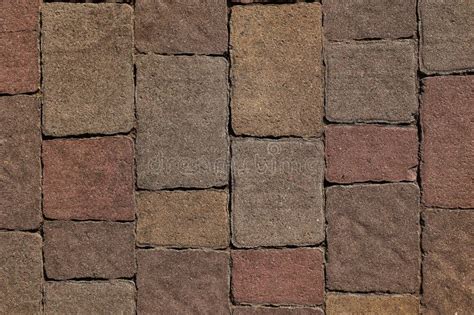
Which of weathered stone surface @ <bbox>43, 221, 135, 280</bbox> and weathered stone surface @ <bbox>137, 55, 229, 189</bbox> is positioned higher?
weathered stone surface @ <bbox>137, 55, 229, 189</bbox>

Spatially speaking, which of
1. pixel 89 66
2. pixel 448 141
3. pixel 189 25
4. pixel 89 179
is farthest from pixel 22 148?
pixel 448 141

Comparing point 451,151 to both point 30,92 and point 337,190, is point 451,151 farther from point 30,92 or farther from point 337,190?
point 30,92

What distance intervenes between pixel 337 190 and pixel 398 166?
26 centimetres

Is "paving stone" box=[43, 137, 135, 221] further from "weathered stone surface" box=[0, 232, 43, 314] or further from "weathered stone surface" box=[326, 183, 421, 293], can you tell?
"weathered stone surface" box=[326, 183, 421, 293]

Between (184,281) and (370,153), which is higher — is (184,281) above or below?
below

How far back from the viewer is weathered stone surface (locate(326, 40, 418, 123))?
2.46 m

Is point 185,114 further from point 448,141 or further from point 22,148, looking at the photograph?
point 448,141

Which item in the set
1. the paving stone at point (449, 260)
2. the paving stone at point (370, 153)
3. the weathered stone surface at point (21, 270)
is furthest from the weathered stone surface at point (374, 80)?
the weathered stone surface at point (21, 270)

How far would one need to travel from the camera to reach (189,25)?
250 cm

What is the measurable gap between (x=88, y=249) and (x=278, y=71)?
1.07 m

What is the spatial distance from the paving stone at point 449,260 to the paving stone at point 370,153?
0.22m

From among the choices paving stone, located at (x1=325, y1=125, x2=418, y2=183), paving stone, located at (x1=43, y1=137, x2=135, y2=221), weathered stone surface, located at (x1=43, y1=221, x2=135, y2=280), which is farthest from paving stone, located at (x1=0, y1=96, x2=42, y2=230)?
paving stone, located at (x1=325, y1=125, x2=418, y2=183)

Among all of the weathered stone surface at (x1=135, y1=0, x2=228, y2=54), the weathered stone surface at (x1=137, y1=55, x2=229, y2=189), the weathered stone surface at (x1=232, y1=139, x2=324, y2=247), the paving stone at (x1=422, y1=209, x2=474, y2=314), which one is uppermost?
the weathered stone surface at (x1=135, y1=0, x2=228, y2=54)

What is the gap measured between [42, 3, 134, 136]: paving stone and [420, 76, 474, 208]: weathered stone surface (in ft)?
3.95
